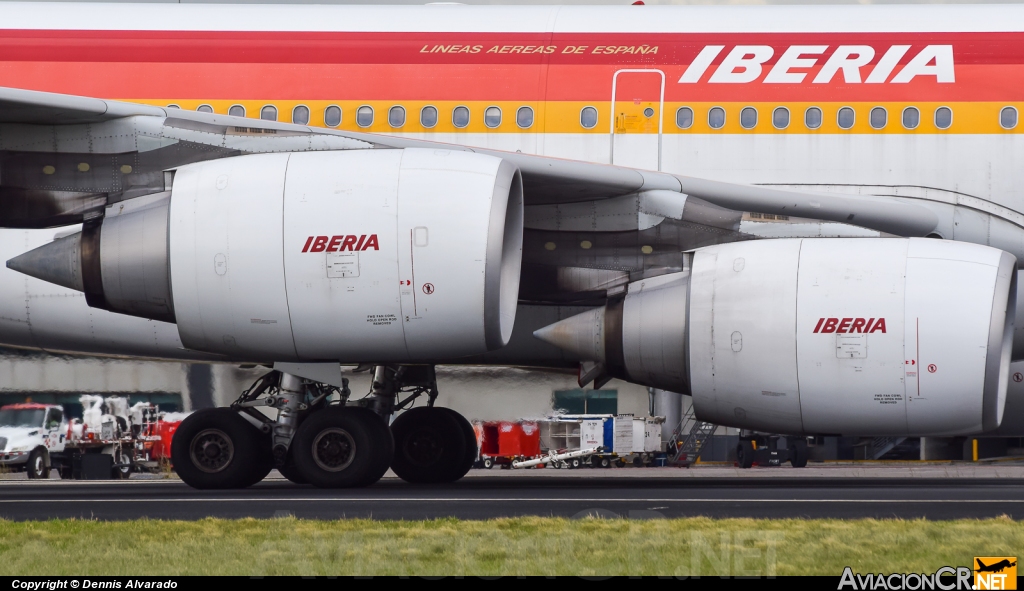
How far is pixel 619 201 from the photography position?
11.6 meters

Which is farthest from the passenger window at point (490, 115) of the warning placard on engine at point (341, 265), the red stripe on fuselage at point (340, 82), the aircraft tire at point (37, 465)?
the aircraft tire at point (37, 465)

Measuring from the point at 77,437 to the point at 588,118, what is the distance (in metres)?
12.8

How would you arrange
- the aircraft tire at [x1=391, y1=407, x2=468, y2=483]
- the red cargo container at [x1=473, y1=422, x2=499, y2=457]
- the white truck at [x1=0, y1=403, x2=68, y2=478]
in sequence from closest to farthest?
the aircraft tire at [x1=391, y1=407, x2=468, y2=483]
the white truck at [x1=0, y1=403, x2=68, y2=478]
the red cargo container at [x1=473, y1=422, x2=499, y2=457]

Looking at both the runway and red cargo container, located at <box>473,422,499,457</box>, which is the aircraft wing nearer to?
the runway

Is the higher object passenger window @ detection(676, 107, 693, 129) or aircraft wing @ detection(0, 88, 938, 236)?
passenger window @ detection(676, 107, 693, 129)

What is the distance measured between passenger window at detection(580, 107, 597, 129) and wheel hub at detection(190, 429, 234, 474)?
4.81m

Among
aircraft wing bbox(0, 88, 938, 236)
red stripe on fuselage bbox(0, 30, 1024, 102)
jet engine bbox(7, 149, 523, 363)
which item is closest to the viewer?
jet engine bbox(7, 149, 523, 363)

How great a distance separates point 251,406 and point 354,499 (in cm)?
222

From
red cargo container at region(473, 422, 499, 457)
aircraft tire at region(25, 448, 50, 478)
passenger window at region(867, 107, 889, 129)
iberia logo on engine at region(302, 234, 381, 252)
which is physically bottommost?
aircraft tire at region(25, 448, 50, 478)

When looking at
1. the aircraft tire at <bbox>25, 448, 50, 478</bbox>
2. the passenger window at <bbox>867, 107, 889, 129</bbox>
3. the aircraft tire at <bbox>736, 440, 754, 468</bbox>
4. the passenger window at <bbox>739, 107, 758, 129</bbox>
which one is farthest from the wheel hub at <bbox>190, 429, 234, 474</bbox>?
the aircraft tire at <bbox>736, 440, 754, 468</bbox>

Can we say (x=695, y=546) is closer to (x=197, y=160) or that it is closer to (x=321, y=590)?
(x=321, y=590)

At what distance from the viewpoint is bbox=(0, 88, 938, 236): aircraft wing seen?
36.3ft

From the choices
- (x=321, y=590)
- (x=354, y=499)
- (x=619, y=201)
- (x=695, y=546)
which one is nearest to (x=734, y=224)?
(x=619, y=201)

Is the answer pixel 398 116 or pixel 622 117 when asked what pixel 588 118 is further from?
pixel 398 116
